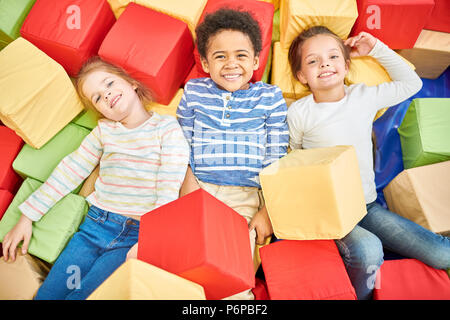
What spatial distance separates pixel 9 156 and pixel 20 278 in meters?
0.53

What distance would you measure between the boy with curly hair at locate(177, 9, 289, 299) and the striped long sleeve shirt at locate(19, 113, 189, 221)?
11 cm

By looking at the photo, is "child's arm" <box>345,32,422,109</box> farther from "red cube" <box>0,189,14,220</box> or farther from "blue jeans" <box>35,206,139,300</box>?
"red cube" <box>0,189,14,220</box>

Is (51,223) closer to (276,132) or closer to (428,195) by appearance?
(276,132)

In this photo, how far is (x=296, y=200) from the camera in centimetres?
98

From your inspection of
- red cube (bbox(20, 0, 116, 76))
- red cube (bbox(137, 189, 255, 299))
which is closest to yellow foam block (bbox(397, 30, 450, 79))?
red cube (bbox(137, 189, 255, 299))

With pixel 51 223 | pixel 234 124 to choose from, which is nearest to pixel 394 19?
pixel 234 124

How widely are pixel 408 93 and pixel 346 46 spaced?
1.13ft

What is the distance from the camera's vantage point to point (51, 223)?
1.25 m

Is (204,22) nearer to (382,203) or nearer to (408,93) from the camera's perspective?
(408,93)

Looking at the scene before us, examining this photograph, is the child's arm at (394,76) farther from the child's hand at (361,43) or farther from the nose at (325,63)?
the nose at (325,63)

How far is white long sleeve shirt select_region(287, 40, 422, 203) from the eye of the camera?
132 cm

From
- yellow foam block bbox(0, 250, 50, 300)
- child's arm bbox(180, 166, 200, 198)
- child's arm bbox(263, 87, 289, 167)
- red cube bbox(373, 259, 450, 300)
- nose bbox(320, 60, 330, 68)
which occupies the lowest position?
yellow foam block bbox(0, 250, 50, 300)
